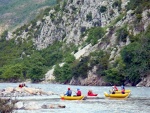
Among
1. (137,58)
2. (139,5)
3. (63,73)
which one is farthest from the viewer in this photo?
(63,73)

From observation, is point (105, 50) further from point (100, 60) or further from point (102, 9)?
point (102, 9)

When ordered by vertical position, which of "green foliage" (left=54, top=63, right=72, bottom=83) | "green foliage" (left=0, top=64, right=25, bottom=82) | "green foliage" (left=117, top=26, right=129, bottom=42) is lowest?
"green foliage" (left=54, top=63, right=72, bottom=83)

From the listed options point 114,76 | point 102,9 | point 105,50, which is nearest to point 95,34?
point 102,9

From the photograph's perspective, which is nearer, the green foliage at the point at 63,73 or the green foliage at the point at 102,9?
the green foliage at the point at 63,73

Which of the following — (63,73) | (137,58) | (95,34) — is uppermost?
(95,34)

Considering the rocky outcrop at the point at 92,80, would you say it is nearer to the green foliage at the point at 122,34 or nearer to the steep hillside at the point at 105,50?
the steep hillside at the point at 105,50

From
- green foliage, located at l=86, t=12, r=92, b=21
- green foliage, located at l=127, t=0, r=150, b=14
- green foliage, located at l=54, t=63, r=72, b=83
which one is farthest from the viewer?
green foliage, located at l=86, t=12, r=92, b=21

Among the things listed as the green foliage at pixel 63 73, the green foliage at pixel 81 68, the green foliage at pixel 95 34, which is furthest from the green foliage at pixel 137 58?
the green foliage at pixel 95 34

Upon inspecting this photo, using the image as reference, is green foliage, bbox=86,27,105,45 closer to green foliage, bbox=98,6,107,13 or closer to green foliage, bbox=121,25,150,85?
green foliage, bbox=98,6,107,13

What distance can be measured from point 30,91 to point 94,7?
9896 cm

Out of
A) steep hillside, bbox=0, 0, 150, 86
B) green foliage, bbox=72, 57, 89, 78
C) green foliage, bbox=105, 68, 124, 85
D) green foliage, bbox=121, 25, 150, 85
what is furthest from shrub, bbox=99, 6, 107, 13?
green foliage, bbox=105, 68, 124, 85

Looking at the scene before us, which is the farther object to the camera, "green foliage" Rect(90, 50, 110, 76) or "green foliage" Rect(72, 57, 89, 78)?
"green foliage" Rect(72, 57, 89, 78)

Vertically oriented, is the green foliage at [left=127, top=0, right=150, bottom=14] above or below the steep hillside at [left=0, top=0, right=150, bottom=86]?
above

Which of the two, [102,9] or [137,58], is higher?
[102,9]
